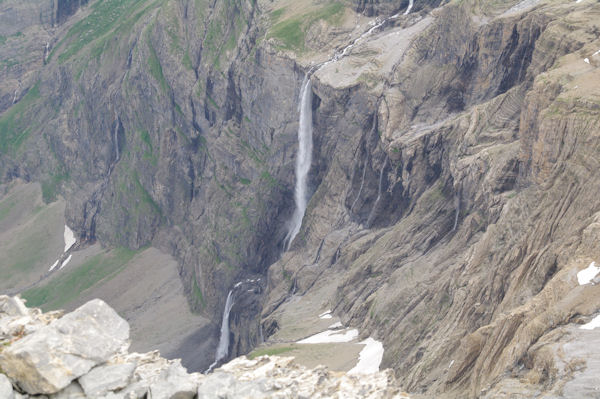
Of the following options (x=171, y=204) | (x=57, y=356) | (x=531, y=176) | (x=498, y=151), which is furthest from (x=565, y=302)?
(x=171, y=204)

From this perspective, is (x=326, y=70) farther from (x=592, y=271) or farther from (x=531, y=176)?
(x=592, y=271)

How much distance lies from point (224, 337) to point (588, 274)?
4303 inches

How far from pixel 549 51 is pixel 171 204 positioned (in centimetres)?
13282

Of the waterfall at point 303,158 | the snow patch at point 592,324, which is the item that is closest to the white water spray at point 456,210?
the snow patch at point 592,324

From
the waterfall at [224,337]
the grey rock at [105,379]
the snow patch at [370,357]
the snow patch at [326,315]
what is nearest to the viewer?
the grey rock at [105,379]

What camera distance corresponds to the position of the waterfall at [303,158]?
123 meters

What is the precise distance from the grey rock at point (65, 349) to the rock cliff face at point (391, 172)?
21.7m

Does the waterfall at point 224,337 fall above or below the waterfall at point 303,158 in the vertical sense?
below

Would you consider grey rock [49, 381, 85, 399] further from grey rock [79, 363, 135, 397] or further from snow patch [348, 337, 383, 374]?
snow patch [348, 337, 383, 374]

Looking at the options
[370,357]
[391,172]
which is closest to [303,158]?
[391,172]

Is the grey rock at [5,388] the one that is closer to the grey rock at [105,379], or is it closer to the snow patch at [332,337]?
the grey rock at [105,379]

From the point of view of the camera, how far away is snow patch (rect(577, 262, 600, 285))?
40.2 m

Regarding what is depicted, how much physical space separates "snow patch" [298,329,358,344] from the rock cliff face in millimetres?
2230

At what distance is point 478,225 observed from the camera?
7325cm
